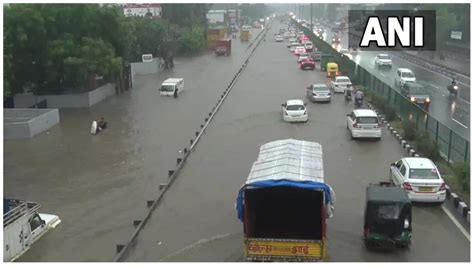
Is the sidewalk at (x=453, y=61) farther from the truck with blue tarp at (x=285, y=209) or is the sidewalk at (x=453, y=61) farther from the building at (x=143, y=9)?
the truck with blue tarp at (x=285, y=209)

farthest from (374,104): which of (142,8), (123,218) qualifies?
(142,8)

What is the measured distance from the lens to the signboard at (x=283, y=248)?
10945mm

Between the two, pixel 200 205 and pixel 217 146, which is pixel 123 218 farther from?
pixel 217 146

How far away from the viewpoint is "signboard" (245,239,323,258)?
35.9 feet

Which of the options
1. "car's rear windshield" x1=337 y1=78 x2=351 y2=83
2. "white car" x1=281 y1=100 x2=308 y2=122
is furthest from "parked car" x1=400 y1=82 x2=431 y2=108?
"white car" x1=281 y1=100 x2=308 y2=122

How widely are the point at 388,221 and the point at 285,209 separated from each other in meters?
2.03

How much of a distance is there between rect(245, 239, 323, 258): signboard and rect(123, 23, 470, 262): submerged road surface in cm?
76

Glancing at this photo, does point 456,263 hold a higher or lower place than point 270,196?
lower

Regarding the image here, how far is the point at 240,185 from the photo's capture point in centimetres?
1673

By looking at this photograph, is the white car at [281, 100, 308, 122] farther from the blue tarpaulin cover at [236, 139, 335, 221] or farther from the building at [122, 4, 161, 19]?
the building at [122, 4, 161, 19]

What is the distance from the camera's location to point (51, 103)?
3130cm

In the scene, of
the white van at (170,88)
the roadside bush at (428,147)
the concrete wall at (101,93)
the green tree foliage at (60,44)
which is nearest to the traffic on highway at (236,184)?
the roadside bush at (428,147)

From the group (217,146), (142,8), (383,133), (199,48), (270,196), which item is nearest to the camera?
(270,196)

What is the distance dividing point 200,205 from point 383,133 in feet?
→ 36.2
